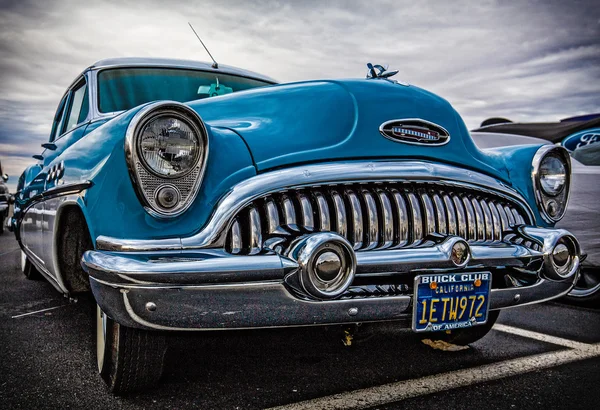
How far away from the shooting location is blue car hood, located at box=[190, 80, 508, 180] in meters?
2.23

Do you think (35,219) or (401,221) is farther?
(35,219)

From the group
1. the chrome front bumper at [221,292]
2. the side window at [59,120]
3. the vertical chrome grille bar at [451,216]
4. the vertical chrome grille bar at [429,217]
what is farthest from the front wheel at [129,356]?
the side window at [59,120]

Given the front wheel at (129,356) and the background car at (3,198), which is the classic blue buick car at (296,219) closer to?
the front wheel at (129,356)

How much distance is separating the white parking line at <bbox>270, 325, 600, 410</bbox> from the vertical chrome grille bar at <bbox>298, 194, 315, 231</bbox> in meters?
0.71

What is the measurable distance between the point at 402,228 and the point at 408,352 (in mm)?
974

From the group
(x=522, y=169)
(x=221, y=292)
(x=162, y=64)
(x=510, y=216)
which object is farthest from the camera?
(x=162, y=64)

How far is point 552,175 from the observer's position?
2.89 meters

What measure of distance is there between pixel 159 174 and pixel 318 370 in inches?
48.5

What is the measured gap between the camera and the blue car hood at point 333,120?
2.23 m

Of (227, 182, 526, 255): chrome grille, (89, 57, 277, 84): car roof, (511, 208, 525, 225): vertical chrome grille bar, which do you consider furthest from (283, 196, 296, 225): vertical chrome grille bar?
(89, 57, 277, 84): car roof

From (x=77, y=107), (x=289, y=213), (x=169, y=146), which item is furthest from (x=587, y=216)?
(x=77, y=107)

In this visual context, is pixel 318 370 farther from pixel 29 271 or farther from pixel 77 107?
pixel 29 271

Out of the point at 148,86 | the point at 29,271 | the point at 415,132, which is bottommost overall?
the point at 29,271

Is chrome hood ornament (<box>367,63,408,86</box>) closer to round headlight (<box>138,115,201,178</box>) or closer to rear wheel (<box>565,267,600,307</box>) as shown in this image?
round headlight (<box>138,115,201,178</box>)
